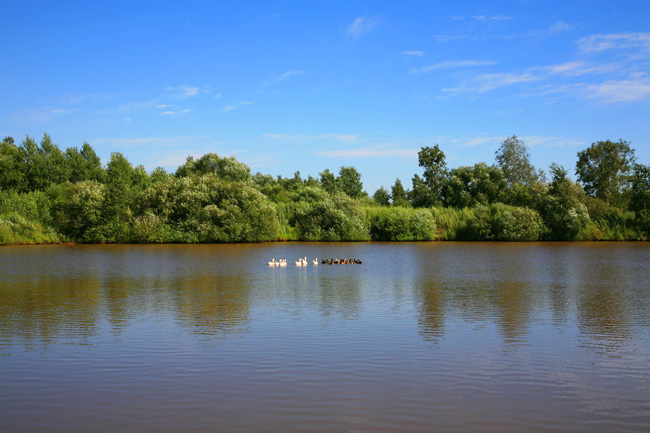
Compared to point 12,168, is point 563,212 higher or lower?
lower

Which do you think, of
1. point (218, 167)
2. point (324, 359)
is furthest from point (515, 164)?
point (324, 359)

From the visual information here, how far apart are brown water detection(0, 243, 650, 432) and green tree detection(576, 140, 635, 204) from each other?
234ft

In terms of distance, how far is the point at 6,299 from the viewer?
722 inches

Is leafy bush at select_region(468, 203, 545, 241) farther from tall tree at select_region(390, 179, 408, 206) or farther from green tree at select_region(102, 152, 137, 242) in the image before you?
green tree at select_region(102, 152, 137, 242)

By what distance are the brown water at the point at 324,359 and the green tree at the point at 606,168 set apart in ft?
234

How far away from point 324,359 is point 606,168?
8786 cm

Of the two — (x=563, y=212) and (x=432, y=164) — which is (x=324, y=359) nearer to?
(x=563, y=212)

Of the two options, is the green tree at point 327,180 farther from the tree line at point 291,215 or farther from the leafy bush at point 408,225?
the leafy bush at point 408,225

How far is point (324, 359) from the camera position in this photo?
1020 cm


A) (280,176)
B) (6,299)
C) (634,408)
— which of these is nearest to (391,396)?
(634,408)

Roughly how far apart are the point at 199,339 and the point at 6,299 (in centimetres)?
1042

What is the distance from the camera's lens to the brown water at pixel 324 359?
7297mm

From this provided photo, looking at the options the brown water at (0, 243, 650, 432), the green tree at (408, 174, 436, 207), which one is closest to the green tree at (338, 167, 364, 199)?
the green tree at (408, 174, 436, 207)

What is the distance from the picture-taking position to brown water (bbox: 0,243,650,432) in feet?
23.9
